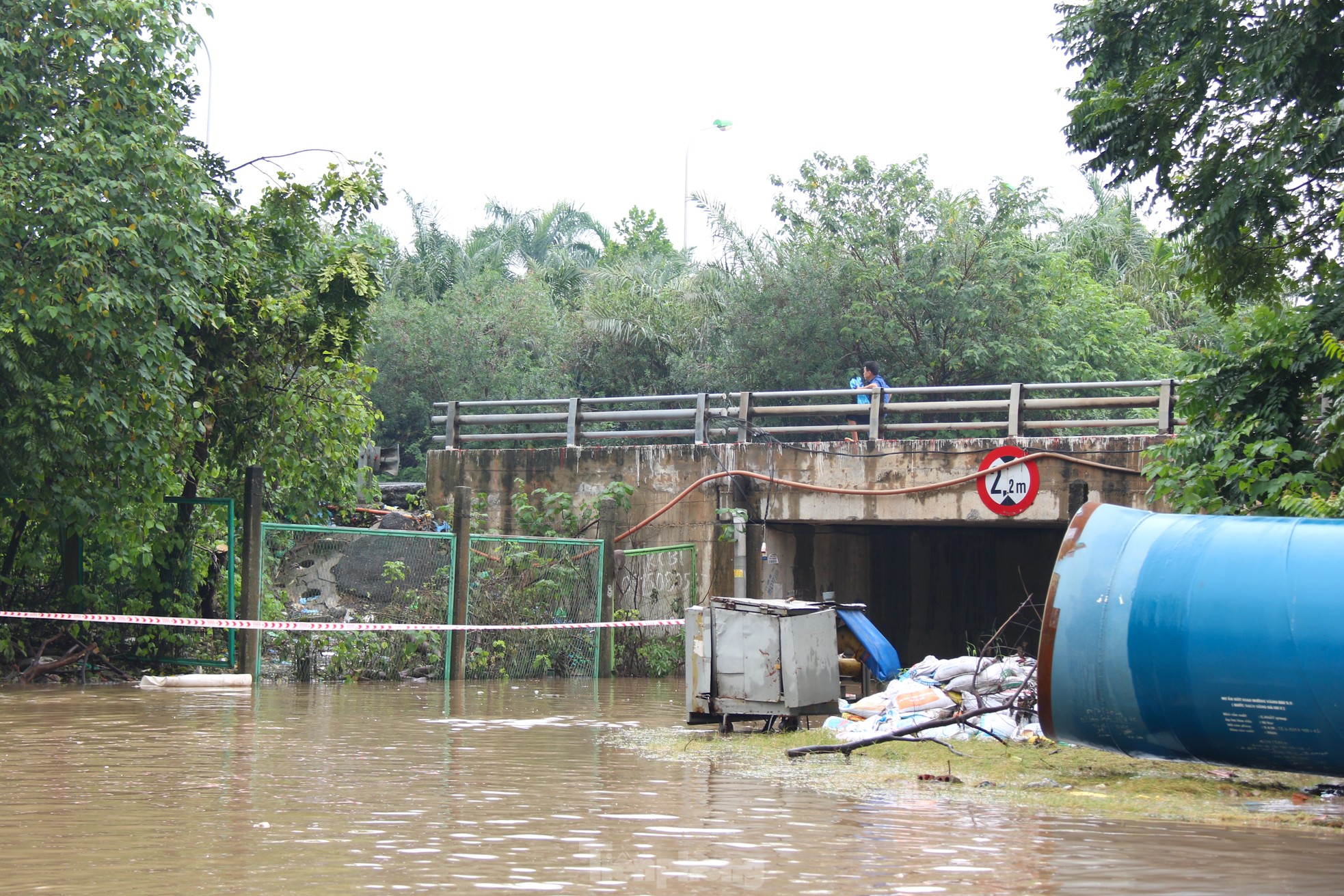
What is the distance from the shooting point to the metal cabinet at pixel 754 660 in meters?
10.2

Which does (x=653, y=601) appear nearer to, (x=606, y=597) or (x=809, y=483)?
(x=606, y=597)

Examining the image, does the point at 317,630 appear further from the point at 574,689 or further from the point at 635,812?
the point at 635,812

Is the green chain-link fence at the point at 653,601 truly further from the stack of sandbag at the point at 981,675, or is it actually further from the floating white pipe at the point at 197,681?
the stack of sandbag at the point at 981,675

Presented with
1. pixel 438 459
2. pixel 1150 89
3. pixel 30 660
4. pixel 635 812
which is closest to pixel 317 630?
pixel 30 660

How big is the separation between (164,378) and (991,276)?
1593 cm

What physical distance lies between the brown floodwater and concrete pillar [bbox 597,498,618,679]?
7552 millimetres

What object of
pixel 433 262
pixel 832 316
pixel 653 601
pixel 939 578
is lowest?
pixel 653 601

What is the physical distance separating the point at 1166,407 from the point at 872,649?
6.07 meters

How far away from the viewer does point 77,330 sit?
12109 millimetres

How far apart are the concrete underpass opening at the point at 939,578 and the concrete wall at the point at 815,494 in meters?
0.05

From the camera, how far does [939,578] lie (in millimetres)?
24109

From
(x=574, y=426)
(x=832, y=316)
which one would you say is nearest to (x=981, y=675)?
(x=574, y=426)

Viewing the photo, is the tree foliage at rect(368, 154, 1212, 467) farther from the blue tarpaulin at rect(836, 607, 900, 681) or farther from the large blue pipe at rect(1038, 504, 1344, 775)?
the large blue pipe at rect(1038, 504, 1344, 775)

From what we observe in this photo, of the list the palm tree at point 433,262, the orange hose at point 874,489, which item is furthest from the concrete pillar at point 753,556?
the palm tree at point 433,262
